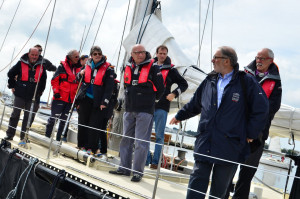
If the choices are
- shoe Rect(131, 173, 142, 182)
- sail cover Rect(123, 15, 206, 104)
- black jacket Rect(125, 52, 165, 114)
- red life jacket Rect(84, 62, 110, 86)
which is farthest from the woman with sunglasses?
sail cover Rect(123, 15, 206, 104)

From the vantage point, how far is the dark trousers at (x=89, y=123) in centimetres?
456

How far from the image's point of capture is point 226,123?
253cm

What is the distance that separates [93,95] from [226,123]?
2478 millimetres

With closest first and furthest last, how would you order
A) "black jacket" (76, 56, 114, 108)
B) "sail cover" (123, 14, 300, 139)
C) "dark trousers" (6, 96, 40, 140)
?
1. "black jacket" (76, 56, 114, 108)
2. "dark trousers" (6, 96, 40, 140)
3. "sail cover" (123, 14, 300, 139)

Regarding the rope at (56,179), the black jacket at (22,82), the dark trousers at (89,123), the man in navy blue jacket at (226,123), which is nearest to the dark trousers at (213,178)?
the man in navy blue jacket at (226,123)

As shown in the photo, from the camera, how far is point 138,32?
6.01 m

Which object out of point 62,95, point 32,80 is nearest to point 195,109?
point 62,95

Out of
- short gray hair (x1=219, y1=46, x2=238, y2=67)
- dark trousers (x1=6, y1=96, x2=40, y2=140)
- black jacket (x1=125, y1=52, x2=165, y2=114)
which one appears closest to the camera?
short gray hair (x1=219, y1=46, x2=238, y2=67)

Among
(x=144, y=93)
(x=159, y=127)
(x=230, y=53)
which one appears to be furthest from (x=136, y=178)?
(x=230, y=53)

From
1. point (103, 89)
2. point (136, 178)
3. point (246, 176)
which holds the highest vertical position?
point (103, 89)

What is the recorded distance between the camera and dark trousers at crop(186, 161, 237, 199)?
2555 mm

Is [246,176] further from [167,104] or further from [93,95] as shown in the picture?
[93,95]

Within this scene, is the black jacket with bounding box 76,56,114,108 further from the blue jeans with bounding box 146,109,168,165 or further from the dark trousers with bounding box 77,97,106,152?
the blue jeans with bounding box 146,109,168,165

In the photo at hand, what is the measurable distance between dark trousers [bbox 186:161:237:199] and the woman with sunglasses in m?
2.14
